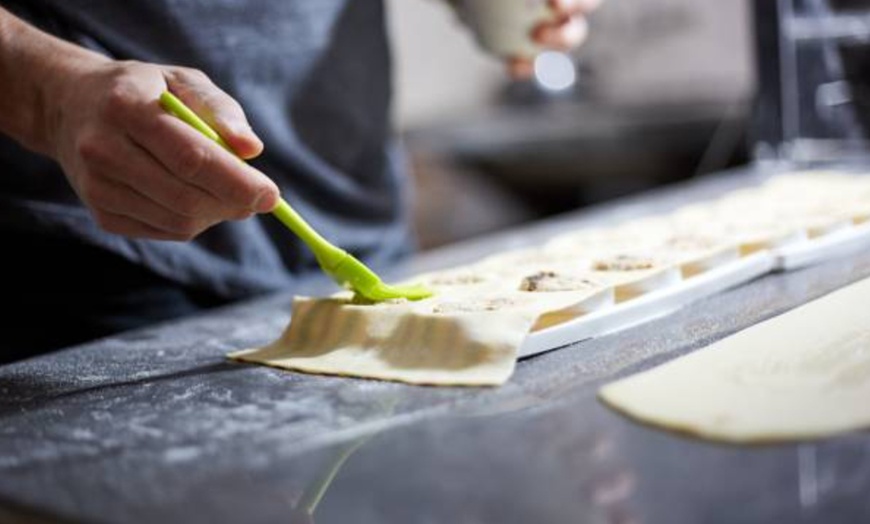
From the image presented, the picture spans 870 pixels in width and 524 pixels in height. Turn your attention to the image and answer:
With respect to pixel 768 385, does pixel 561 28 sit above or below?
above

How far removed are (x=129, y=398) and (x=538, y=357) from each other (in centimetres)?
32

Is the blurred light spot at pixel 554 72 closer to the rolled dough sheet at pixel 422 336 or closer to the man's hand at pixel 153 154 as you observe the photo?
the rolled dough sheet at pixel 422 336

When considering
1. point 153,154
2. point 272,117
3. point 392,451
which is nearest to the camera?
point 392,451

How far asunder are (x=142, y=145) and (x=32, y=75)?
7.3 inches

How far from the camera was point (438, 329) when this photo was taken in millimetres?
916

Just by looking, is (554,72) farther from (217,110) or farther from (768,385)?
(768,385)

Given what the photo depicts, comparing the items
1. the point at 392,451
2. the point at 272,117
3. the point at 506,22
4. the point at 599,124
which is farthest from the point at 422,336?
the point at 599,124

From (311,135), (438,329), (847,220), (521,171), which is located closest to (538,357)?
(438,329)

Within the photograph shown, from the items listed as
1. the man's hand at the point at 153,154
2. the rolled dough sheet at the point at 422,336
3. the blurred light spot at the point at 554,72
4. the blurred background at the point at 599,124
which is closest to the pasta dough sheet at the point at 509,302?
the rolled dough sheet at the point at 422,336

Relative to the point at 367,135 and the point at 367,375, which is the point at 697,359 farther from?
the point at 367,135

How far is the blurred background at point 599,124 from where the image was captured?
250 cm

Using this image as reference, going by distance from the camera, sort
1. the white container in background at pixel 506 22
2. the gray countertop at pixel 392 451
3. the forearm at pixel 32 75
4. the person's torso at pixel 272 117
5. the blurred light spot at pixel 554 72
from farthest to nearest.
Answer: the blurred light spot at pixel 554 72
the white container in background at pixel 506 22
the person's torso at pixel 272 117
the forearm at pixel 32 75
the gray countertop at pixel 392 451

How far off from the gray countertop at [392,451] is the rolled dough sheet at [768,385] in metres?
0.02

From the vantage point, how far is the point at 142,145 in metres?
0.88
